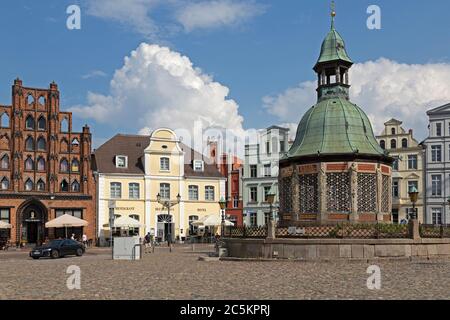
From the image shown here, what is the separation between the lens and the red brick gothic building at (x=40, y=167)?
55500mm

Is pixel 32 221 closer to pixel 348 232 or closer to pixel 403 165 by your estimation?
pixel 348 232

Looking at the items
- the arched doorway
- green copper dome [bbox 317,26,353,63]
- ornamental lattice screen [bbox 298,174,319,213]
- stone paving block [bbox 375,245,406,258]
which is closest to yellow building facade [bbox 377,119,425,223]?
green copper dome [bbox 317,26,353,63]

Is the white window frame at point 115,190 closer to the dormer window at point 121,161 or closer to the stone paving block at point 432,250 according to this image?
the dormer window at point 121,161

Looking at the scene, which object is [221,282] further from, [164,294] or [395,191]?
[395,191]

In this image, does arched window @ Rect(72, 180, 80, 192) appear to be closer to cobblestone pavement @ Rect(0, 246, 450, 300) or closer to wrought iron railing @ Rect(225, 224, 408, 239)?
wrought iron railing @ Rect(225, 224, 408, 239)

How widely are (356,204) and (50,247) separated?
62.0 ft

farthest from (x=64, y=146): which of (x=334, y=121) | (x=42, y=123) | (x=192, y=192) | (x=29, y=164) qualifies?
(x=334, y=121)

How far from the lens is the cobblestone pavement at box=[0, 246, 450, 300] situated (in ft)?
50.3

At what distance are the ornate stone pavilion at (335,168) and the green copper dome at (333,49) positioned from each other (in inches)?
3.5

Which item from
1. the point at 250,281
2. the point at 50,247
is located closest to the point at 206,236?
the point at 50,247

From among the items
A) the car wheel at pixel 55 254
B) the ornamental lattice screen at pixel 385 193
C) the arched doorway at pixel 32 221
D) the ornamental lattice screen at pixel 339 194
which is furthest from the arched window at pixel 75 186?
the ornamental lattice screen at pixel 385 193

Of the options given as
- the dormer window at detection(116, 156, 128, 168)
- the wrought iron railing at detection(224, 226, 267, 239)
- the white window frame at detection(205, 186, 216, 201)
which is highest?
the dormer window at detection(116, 156, 128, 168)

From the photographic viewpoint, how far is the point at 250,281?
62.1ft

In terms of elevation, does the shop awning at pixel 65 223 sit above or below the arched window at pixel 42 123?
below
